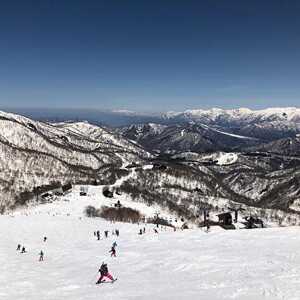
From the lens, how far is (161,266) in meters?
46.9

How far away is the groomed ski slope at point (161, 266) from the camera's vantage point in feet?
113

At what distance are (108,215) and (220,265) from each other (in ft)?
403

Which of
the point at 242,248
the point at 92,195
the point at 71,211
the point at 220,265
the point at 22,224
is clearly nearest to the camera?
the point at 220,265

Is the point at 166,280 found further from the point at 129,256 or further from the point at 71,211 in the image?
the point at 71,211

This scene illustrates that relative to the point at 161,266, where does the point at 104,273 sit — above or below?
above

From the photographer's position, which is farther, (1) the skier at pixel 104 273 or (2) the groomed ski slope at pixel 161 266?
(1) the skier at pixel 104 273

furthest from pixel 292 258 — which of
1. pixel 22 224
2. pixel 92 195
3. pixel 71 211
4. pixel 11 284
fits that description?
pixel 92 195

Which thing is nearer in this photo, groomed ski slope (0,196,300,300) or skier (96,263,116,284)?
groomed ski slope (0,196,300,300)

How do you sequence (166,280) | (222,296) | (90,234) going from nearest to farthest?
(222,296)
(166,280)
(90,234)

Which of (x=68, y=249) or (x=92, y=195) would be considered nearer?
(x=68, y=249)

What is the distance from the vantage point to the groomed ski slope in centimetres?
3444

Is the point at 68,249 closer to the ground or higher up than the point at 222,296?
closer to the ground

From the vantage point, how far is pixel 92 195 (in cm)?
19488

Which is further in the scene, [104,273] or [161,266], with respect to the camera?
[161,266]
